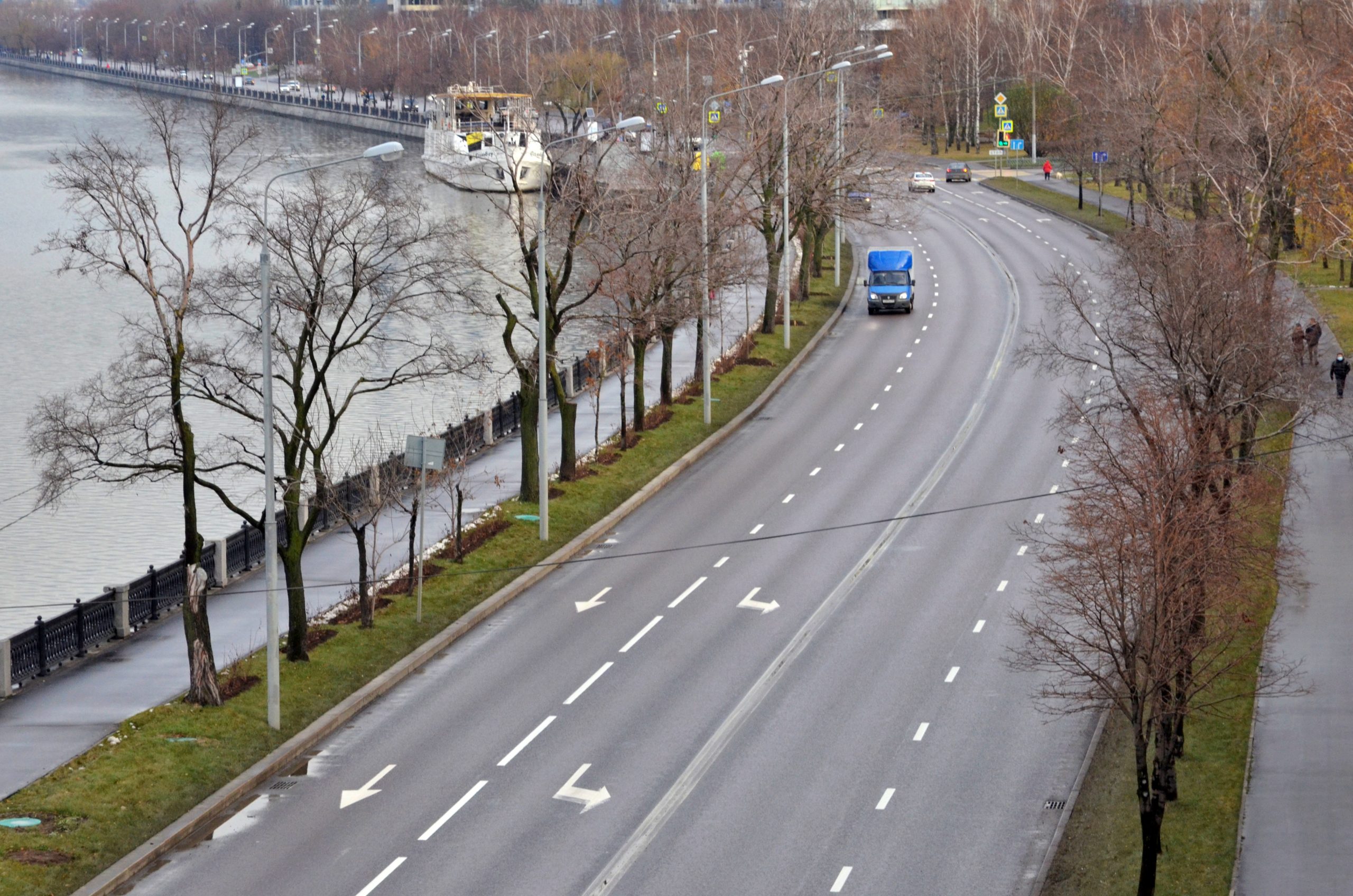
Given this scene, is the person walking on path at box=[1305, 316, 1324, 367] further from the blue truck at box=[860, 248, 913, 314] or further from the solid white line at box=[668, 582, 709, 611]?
the solid white line at box=[668, 582, 709, 611]

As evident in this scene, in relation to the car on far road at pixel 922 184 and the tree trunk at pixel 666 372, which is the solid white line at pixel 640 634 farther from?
the car on far road at pixel 922 184

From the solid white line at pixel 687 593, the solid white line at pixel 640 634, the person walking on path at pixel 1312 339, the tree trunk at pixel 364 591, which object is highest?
the person walking on path at pixel 1312 339

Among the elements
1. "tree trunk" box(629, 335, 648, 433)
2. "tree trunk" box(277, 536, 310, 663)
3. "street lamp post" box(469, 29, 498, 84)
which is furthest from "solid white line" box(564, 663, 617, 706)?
"street lamp post" box(469, 29, 498, 84)

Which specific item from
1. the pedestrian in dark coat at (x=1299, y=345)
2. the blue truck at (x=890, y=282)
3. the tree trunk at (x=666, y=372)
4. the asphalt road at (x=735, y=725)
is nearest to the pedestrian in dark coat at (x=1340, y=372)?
the pedestrian in dark coat at (x=1299, y=345)

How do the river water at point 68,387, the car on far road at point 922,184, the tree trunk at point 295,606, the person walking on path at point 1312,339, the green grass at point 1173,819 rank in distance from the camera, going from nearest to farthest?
the green grass at point 1173,819, the tree trunk at point 295,606, the river water at point 68,387, the person walking on path at point 1312,339, the car on far road at point 922,184

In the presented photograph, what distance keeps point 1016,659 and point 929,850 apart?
760 cm

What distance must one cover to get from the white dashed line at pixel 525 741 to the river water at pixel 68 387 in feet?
52.6

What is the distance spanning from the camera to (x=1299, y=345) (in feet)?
151

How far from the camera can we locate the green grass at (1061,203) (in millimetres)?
87250

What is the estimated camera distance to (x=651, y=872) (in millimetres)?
24969

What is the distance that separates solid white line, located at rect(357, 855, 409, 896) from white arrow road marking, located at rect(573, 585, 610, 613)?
11885 mm

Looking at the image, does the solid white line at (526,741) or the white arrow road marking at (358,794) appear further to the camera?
the solid white line at (526,741)

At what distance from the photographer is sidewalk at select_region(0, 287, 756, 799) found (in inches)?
1152

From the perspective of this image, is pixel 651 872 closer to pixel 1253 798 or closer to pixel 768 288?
pixel 1253 798
